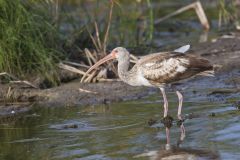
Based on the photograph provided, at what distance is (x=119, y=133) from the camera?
10.2 metres

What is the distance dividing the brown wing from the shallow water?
56 cm

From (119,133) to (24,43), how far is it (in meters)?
3.69

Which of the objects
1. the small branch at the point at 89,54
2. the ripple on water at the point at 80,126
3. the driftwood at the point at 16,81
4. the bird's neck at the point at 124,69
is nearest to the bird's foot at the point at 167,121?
the ripple on water at the point at 80,126

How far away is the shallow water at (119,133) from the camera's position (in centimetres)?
910

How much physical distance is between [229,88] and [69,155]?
4.09 m

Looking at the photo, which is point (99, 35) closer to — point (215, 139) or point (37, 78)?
point (37, 78)

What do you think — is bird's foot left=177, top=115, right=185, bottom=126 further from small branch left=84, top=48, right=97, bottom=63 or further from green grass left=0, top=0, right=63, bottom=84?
small branch left=84, top=48, right=97, bottom=63

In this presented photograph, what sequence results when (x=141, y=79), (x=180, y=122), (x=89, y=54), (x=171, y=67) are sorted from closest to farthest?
(x=180, y=122)
(x=171, y=67)
(x=141, y=79)
(x=89, y=54)

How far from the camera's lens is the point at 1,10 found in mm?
13219

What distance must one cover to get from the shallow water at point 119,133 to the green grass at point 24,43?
45.1 inches

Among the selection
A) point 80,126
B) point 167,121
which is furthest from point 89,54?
point 167,121

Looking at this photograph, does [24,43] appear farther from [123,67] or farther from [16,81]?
[123,67]

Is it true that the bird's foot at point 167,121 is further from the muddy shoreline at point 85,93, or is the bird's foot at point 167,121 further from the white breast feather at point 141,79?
the muddy shoreline at point 85,93

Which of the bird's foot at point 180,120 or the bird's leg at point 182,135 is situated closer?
the bird's leg at point 182,135
